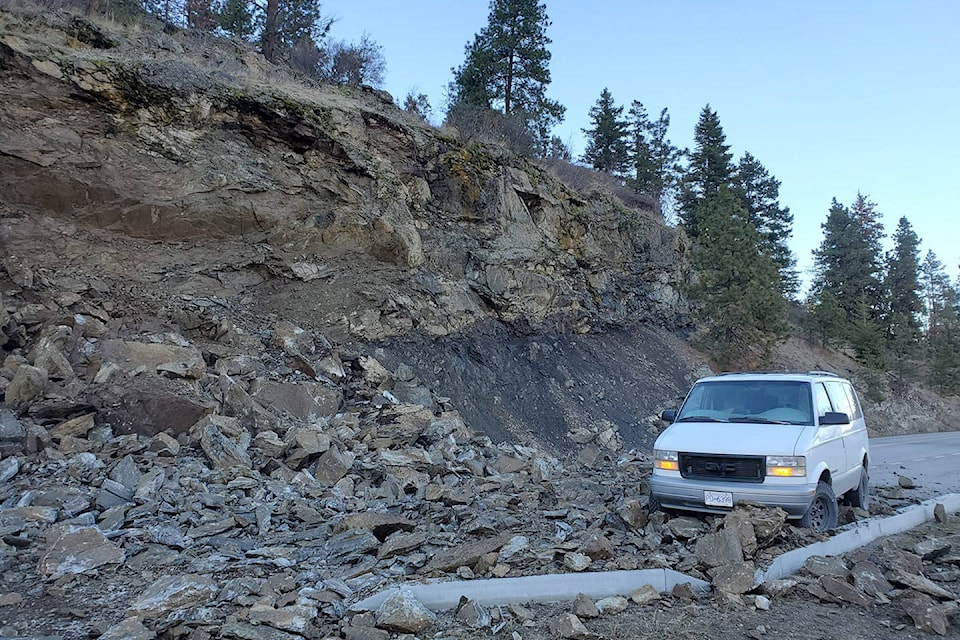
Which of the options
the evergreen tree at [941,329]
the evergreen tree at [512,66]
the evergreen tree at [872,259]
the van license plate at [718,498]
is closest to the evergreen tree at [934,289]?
the evergreen tree at [941,329]

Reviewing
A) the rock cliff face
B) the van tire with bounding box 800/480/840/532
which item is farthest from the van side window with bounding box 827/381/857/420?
the rock cliff face

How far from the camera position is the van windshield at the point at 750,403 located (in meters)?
6.95

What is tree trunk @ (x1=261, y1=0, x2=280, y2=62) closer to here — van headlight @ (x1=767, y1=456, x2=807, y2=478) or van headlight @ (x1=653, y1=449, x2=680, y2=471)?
van headlight @ (x1=653, y1=449, x2=680, y2=471)

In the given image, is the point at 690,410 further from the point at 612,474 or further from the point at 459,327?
the point at 459,327

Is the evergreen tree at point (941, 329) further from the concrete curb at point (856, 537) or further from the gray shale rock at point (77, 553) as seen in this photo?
the gray shale rock at point (77, 553)

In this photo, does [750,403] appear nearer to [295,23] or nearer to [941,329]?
[295,23]

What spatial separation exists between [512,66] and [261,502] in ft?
78.5

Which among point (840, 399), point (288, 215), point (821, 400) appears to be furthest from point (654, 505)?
point (288, 215)

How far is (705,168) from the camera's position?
34344mm

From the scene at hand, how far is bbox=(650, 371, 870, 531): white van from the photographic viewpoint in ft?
19.8

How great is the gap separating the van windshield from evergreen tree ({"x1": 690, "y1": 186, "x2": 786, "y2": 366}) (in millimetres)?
16544

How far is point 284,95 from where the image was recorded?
14.7m

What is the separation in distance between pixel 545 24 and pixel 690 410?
23415 millimetres

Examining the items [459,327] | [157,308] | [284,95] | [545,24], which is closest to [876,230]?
[545,24]
